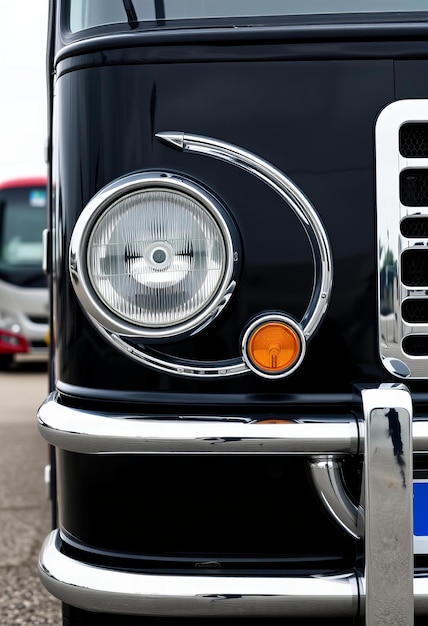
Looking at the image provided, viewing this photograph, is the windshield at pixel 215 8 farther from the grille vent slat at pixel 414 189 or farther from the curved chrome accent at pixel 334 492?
the curved chrome accent at pixel 334 492

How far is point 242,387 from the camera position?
5.25ft

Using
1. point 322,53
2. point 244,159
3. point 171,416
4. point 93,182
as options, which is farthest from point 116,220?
point 322,53

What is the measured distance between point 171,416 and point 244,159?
519 mm

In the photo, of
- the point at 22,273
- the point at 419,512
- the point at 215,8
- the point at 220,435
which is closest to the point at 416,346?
the point at 419,512

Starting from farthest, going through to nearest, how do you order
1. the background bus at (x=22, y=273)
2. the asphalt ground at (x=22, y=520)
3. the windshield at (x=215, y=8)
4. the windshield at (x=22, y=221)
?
the windshield at (x=22, y=221), the background bus at (x=22, y=273), the asphalt ground at (x=22, y=520), the windshield at (x=215, y=8)

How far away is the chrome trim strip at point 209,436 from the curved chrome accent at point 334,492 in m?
0.05

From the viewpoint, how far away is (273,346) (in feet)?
5.24

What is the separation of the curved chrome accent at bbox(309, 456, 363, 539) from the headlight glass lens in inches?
14.9

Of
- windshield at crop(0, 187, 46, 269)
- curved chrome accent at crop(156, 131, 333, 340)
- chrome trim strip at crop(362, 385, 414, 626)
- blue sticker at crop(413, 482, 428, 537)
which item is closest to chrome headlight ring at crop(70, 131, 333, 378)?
curved chrome accent at crop(156, 131, 333, 340)

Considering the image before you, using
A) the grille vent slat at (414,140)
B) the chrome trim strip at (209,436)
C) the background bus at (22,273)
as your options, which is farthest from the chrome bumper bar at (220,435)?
the background bus at (22,273)

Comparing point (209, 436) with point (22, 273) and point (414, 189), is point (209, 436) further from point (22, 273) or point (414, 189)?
point (22, 273)

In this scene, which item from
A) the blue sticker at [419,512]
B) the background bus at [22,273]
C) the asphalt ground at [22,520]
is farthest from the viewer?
the background bus at [22,273]

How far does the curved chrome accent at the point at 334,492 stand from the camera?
1559 millimetres

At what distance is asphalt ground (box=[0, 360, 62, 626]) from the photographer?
113 inches
